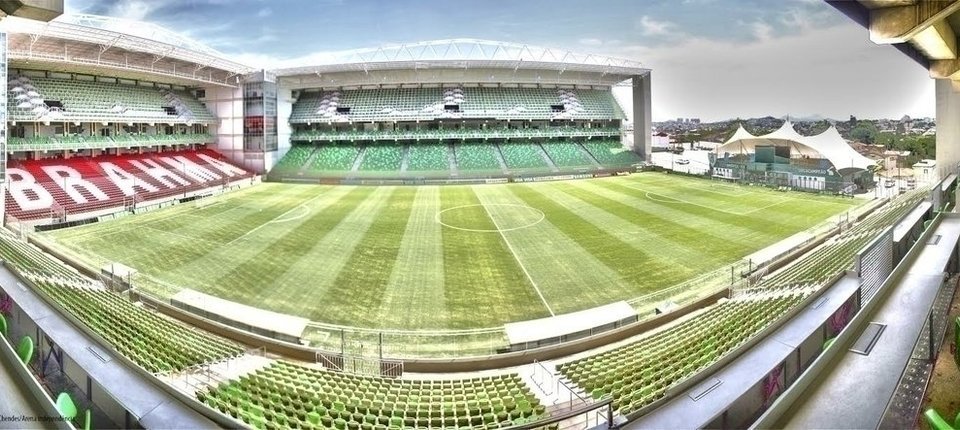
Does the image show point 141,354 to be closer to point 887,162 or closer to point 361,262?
point 361,262

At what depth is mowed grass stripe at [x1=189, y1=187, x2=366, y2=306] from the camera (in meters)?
15.0

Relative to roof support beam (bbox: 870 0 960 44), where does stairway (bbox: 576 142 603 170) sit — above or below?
above

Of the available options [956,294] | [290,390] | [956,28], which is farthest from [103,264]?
[956,28]

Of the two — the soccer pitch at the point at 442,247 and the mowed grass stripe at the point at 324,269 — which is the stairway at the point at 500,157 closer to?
the soccer pitch at the point at 442,247

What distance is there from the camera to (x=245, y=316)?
464 inches

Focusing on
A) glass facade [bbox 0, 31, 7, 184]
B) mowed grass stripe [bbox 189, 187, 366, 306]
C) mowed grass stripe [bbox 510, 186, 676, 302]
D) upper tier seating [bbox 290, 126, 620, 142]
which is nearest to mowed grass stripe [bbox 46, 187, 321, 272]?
mowed grass stripe [bbox 189, 187, 366, 306]

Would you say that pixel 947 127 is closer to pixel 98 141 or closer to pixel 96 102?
pixel 98 141

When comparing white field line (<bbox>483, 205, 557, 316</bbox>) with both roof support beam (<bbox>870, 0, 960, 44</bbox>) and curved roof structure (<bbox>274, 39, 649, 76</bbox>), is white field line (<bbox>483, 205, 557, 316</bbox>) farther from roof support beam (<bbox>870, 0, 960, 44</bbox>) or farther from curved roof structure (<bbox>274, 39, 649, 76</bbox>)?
curved roof structure (<bbox>274, 39, 649, 76</bbox>)

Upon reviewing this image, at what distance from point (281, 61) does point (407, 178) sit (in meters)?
22.0

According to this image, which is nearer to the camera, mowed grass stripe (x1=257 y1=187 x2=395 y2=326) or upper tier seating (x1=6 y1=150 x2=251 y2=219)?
mowed grass stripe (x1=257 y1=187 x2=395 y2=326)

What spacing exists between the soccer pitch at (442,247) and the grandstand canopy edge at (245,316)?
4.24ft

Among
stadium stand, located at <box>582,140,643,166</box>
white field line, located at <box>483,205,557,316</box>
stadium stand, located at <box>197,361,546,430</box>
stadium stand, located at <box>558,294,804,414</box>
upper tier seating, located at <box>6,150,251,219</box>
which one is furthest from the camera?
stadium stand, located at <box>582,140,643,166</box>

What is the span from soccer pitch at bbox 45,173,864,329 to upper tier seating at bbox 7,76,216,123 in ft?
39.6

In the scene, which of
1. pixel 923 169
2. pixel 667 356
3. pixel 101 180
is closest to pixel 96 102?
pixel 101 180
